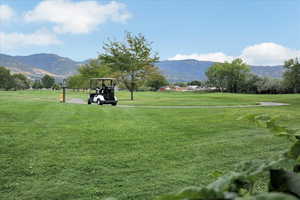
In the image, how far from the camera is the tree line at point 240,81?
5794 centimetres

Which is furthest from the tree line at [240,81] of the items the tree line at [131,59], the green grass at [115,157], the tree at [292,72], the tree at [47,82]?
the tree at [47,82]

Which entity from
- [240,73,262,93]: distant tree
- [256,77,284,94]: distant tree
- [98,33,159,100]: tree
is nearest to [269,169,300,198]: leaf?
[98,33,159,100]: tree

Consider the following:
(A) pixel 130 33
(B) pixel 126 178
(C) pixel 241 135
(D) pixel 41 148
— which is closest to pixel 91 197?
(B) pixel 126 178

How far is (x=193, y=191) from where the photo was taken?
0.66 m

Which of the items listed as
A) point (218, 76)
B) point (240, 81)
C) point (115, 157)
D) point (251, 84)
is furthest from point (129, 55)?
point (218, 76)

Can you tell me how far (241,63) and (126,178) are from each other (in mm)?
73382

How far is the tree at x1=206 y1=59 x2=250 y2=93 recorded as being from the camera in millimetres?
70525

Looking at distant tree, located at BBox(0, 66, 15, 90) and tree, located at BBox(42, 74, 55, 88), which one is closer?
distant tree, located at BBox(0, 66, 15, 90)

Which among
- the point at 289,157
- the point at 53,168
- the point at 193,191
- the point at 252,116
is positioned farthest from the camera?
the point at 53,168

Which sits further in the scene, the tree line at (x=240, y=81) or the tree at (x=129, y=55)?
the tree line at (x=240, y=81)

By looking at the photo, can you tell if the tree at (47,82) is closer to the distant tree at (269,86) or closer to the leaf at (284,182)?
the distant tree at (269,86)

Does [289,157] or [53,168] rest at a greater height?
[289,157]

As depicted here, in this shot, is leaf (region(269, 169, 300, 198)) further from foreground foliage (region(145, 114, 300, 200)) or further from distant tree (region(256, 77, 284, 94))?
distant tree (region(256, 77, 284, 94))

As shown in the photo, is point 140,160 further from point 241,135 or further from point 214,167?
point 241,135
